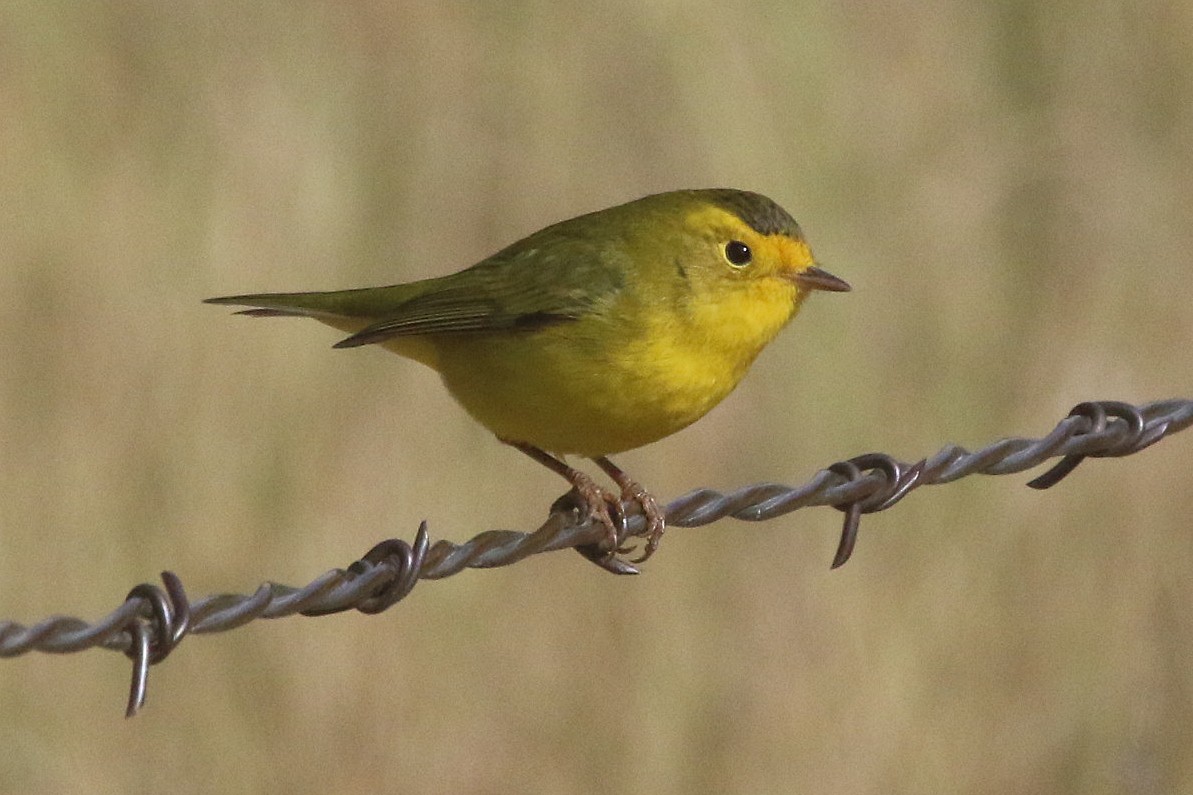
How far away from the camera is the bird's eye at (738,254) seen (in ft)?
17.4

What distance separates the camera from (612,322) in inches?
197

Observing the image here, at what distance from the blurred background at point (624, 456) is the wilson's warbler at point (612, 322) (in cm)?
141

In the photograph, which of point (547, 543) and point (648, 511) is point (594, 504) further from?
point (547, 543)

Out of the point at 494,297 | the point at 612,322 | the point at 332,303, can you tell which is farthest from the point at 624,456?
the point at 612,322

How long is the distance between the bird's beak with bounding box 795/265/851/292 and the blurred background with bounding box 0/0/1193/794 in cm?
202

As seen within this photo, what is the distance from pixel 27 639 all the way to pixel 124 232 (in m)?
4.64

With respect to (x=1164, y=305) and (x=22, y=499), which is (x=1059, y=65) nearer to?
(x=1164, y=305)

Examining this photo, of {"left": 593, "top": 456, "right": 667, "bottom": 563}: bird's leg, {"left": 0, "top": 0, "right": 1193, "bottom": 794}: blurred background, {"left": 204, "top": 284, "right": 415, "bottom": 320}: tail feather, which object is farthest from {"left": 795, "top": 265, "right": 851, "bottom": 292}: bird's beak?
{"left": 0, "top": 0, "right": 1193, "bottom": 794}: blurred background

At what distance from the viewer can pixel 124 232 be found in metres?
7.21

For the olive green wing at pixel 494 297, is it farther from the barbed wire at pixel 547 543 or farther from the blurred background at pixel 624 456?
the blurred background at pixel 624 456

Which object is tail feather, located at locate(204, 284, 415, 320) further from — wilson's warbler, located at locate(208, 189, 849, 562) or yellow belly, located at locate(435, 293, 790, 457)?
yellow belly, located at locate(435, 293, 790, 457)

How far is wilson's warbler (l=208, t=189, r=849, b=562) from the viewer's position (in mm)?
4855

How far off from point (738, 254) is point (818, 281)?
245 millimetres

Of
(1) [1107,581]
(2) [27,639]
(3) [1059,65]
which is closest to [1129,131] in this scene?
(3) [1059,65]
